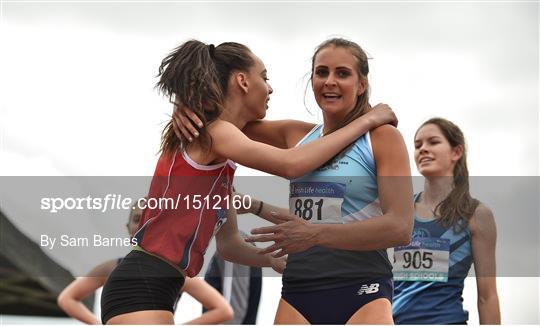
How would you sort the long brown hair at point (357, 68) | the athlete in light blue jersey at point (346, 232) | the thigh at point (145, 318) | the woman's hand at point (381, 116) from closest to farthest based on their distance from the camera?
the thigh at point (145, 318) → the athlete in light blue jersey at point (346, 232) → the woman's hand at point (381, 116) → the long brown hair at point (357, 68)

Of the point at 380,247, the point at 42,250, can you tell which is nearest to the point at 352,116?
the point at 380,247

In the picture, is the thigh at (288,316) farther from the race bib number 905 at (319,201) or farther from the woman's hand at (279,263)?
the race bib number 905 at (319,201)

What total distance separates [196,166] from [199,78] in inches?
14.8

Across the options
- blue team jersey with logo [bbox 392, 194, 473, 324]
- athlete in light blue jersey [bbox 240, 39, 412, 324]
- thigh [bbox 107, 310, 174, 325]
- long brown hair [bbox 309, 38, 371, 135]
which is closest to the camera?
thigh [bbox 107, 310, 174, 325]

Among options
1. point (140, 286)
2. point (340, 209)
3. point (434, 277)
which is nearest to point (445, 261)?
point (434, 277)

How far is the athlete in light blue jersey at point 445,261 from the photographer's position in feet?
16.4

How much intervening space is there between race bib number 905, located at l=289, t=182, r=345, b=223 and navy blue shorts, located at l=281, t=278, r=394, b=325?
0.28 meters

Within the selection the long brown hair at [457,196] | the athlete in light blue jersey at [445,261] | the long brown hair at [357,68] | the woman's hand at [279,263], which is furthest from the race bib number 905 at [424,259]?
the long brown hair at [357,68]

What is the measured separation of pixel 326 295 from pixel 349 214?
0.34 metres

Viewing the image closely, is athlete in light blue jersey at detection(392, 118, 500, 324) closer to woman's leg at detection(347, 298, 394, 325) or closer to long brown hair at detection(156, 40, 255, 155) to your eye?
woman's leg at detection(347, 298, 394, 325)

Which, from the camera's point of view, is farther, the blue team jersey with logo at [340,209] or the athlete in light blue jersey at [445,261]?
the athlete in light blue jersey at [445,261]

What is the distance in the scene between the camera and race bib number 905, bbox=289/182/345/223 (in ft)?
11.5

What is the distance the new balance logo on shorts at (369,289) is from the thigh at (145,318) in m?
0.77

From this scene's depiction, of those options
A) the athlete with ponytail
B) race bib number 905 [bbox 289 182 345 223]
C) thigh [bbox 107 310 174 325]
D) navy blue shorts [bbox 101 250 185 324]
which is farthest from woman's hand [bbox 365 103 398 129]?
thigh [bbox 107 310 174 325]
